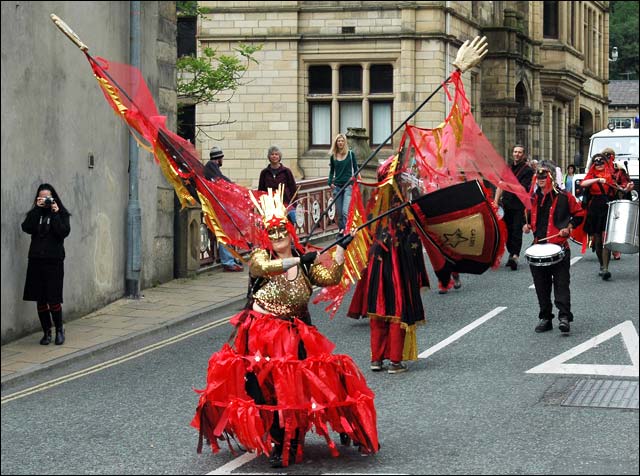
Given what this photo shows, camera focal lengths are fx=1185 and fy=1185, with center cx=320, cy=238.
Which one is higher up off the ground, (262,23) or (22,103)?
(262,23)

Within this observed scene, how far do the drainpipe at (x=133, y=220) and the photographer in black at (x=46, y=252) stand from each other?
335 centimetres

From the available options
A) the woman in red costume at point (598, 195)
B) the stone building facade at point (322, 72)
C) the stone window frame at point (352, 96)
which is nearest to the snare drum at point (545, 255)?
the woman in red costume at point (598, 195)

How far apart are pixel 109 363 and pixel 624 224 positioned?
6647 millimetres

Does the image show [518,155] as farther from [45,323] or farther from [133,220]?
[45,323]

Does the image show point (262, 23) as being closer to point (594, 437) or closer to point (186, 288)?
point (186, 288)

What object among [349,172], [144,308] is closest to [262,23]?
[349,172]

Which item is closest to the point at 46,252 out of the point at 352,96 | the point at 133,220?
the point at 133,220

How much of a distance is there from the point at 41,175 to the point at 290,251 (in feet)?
19.7

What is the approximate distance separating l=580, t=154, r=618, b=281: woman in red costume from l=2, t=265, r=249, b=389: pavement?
17.0 ft

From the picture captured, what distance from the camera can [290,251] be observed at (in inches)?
310

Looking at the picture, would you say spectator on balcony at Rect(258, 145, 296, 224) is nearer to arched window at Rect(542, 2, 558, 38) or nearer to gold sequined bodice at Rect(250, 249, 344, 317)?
arched window at Rect(542, 2, 558, 38)

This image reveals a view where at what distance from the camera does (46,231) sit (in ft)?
40.5

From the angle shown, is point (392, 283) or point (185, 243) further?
point (185, 243)

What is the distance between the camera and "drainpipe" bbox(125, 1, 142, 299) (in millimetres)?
15969
